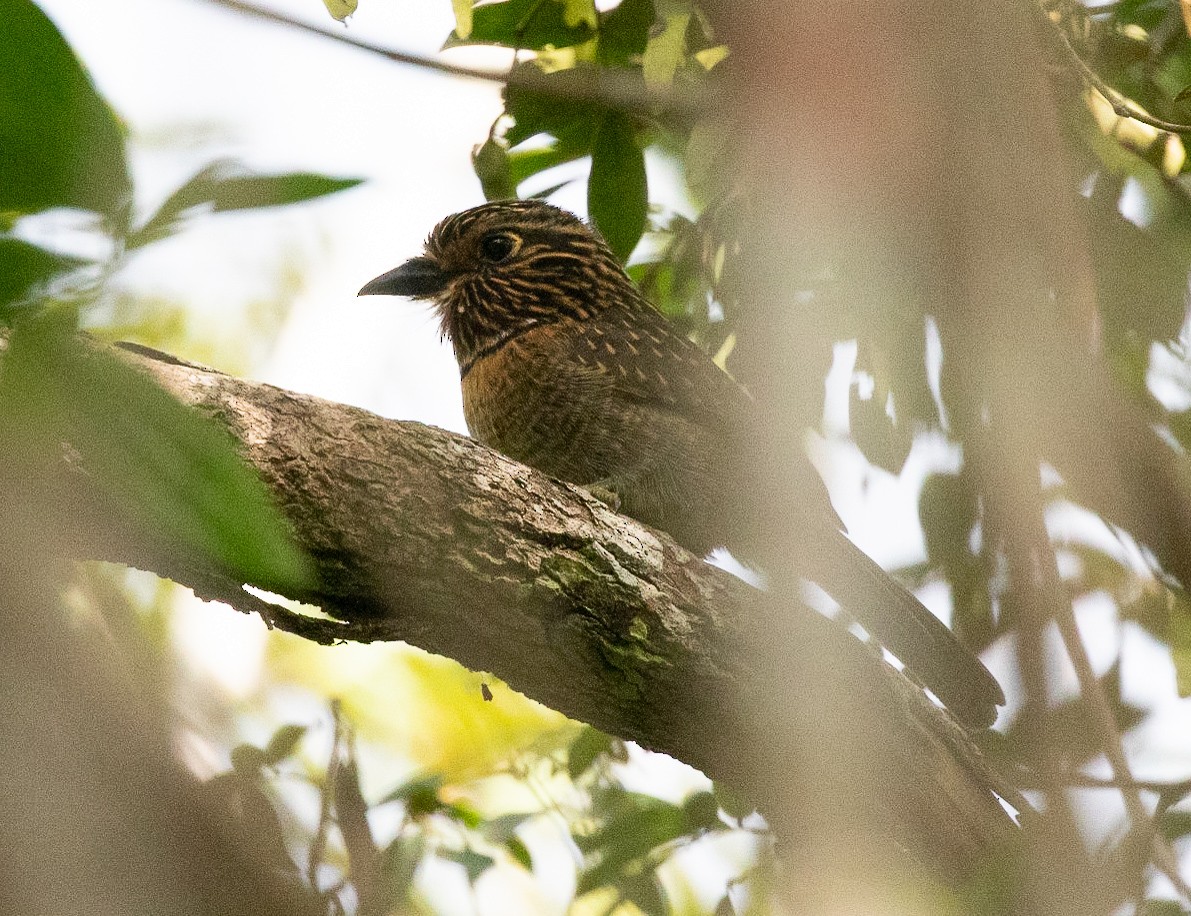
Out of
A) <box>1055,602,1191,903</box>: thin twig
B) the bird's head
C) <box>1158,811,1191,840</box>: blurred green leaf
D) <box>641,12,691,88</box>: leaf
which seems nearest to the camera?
<box>1055,602,1191,903</box>: thin twig

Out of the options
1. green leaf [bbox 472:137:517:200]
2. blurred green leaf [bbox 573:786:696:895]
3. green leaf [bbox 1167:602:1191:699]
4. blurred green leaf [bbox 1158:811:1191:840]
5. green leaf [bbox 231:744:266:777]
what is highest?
green leaf [bbox 472:137:517:200]

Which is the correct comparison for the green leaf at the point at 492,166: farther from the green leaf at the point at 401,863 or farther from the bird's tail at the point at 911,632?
the green leaf at the point at 401,863

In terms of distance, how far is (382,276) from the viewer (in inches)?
149

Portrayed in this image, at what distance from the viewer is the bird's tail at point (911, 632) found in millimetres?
3064

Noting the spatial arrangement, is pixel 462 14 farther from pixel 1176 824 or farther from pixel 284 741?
pixel 1176 824

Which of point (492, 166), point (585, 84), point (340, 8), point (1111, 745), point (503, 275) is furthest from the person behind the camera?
point (503, 275)

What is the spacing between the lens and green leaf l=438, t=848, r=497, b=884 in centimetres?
247

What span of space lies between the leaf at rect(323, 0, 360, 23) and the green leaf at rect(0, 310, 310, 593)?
1.41m

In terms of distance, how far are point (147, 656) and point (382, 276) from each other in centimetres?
177

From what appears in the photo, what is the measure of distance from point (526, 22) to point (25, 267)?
1.96m

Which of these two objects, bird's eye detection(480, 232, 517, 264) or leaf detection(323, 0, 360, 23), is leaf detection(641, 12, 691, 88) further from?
bird's eye detection(480, 232, 517, 264)

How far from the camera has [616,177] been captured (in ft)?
9.32

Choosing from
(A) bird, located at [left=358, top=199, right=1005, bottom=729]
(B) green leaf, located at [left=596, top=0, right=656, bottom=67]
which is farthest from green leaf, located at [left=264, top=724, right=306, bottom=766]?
(B) green leaf, located at [left=596, top=0, right=656, bottom=67]

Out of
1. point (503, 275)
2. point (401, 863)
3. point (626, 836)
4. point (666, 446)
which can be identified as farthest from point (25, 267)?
point (503, 275)
